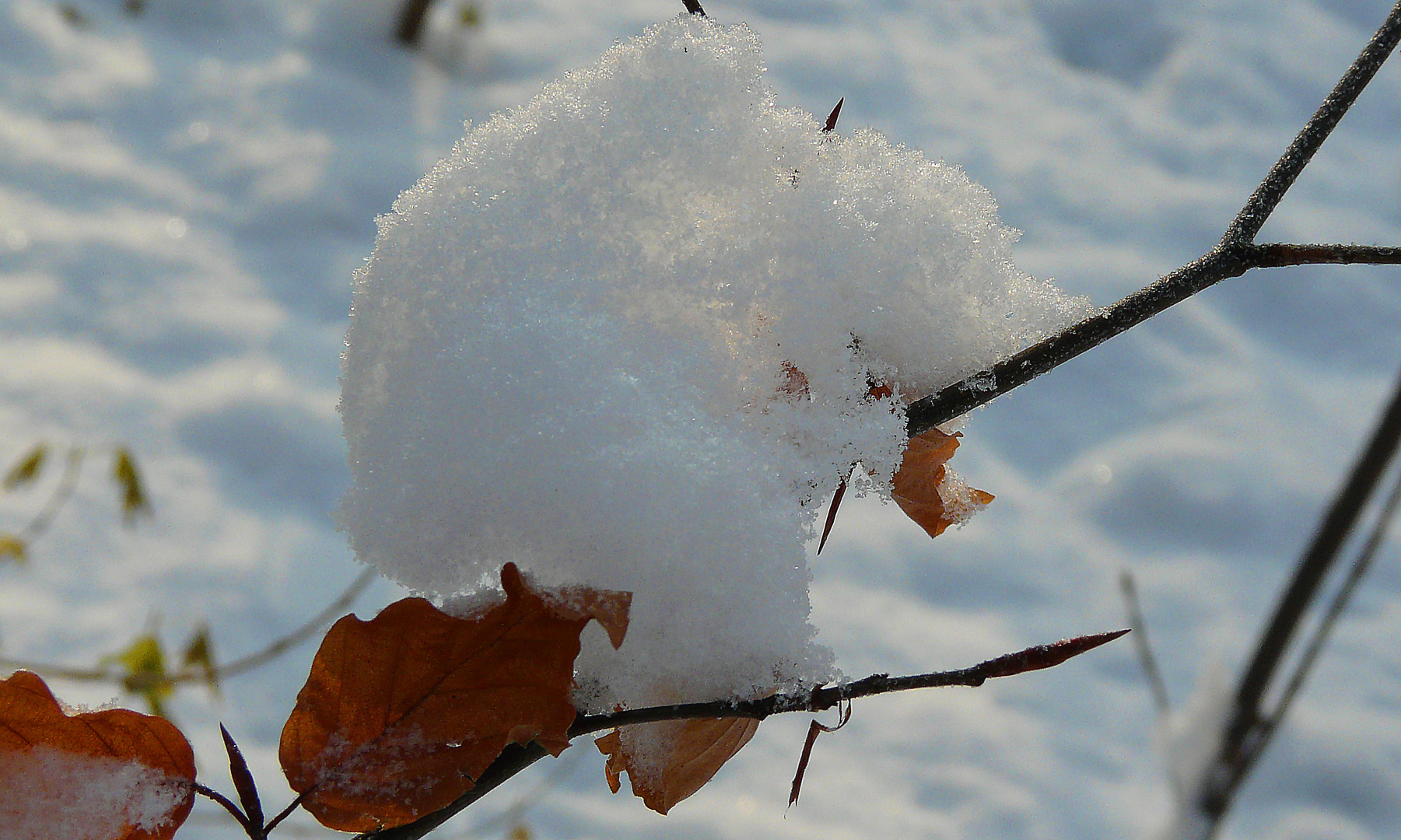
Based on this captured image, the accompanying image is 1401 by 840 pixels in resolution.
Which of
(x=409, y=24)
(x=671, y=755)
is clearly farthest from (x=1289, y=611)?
(x=409, y=24)

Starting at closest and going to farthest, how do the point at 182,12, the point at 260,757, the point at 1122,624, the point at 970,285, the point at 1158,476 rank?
the point at 970,285
the point at 260,757
the point at 1122,624
the point at 1158,476
the point at 182,12

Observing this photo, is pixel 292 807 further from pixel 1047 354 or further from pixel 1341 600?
pixel 1341 600

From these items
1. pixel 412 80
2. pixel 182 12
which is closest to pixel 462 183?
pixel 412 80

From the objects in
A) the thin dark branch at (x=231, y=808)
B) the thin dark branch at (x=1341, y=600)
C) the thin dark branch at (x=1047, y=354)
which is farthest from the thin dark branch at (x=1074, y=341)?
the thin dark branch at (x=1341, y=600)

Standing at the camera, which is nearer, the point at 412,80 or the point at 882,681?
the point at 882,681

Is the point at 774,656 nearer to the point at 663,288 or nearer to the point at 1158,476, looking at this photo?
the point at 663,288

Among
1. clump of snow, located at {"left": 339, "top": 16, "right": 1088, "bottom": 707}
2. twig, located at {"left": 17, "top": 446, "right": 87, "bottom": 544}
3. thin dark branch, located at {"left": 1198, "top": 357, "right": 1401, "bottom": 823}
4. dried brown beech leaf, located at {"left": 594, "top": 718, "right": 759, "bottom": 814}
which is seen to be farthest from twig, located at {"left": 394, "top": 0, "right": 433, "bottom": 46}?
dried brown beech leaf, located at {"left": 594, "top": 718, "right": 759, "bottom": 814}

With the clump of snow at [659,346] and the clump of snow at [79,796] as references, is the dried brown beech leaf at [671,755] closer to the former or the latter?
the clump of snow at [659,346]
